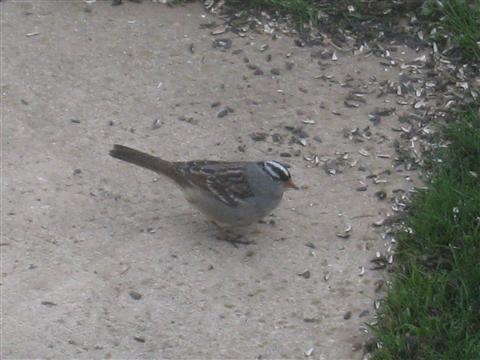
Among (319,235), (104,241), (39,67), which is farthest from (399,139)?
(39,67)

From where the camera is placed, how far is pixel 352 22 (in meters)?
7.80

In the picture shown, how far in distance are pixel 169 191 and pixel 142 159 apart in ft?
1.05

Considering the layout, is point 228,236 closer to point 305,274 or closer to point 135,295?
point 305,274

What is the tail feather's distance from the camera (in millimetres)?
6254

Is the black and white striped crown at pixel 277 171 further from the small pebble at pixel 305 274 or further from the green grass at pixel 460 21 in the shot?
the green grass at pixel 460 21

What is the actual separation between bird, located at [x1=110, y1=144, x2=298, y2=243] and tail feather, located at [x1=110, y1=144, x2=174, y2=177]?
0.03 metres

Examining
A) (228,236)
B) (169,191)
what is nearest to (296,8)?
(169,191)

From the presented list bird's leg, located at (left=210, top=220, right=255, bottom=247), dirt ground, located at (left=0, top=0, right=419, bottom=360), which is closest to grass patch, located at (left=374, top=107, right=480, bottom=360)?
dirt ground, located at (left=0, top=0, right=419, bottom=360)

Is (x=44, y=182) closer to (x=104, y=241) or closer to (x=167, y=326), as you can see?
(x=104, y=241)

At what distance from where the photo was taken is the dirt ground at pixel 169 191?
5605mm

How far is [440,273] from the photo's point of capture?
18.4ft

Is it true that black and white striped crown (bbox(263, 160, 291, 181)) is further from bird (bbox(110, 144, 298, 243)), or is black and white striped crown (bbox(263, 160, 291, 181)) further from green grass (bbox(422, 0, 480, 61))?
green grass (bbox(422, 0, 480, 61))

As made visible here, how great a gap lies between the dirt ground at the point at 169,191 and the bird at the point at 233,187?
19 cm

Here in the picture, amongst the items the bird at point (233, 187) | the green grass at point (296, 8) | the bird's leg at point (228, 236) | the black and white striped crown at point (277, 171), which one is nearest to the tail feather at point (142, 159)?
the bird at point (233, 187)
